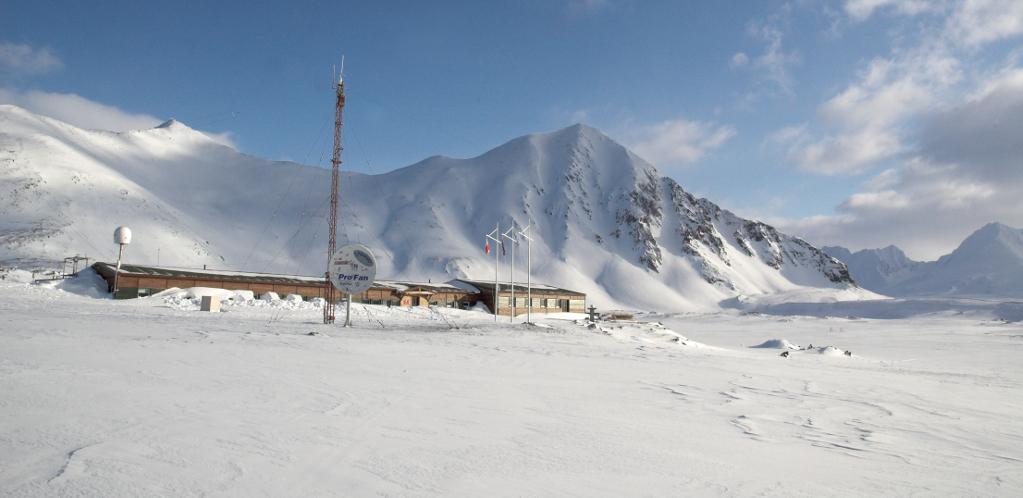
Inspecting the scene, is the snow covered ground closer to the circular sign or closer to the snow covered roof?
the circular sign

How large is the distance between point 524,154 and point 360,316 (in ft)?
493

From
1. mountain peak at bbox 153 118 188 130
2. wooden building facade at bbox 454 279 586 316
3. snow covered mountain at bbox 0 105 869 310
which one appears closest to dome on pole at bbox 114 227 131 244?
wooden building facade at bbox 454 279 586 316

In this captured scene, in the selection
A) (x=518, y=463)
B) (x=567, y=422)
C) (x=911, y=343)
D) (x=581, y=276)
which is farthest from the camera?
(x=581, y=276)

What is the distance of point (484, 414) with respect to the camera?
8594 mm

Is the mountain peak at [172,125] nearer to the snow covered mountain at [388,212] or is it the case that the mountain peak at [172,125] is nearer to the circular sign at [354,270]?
the snow covered mountain at [388,212]

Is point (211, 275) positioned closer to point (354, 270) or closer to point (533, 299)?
point (354, 270)

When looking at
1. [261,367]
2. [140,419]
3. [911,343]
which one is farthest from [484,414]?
[911,343]

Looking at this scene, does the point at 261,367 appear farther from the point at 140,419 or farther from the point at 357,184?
the point at 357,184

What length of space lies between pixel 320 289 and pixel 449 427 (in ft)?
158

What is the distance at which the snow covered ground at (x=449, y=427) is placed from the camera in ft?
17.2

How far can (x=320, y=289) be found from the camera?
172ft

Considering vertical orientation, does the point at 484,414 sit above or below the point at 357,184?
below

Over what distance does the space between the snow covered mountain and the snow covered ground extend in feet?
275

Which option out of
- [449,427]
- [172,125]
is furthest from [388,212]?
[449,427]
